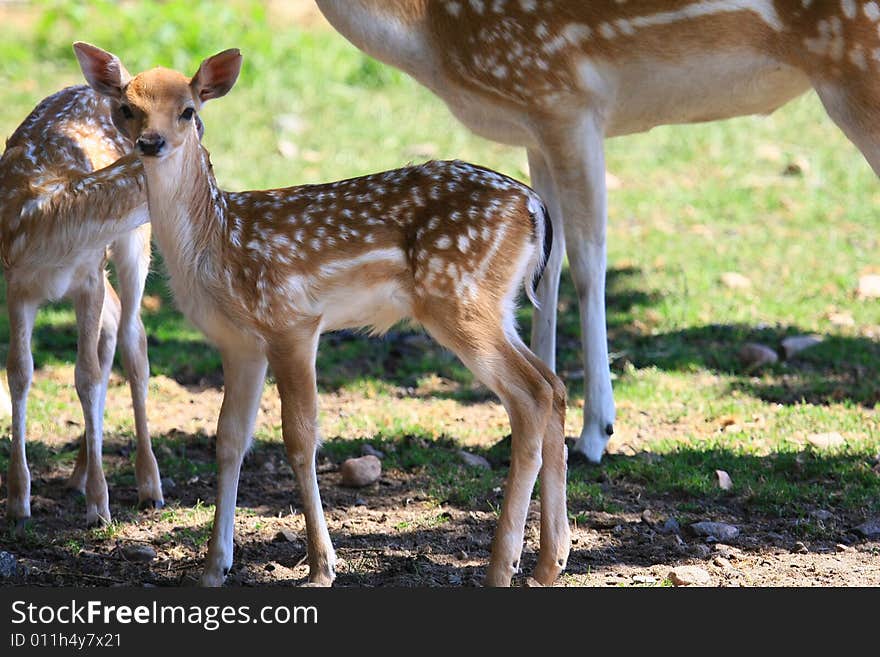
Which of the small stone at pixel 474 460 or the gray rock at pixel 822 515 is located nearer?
the gray rock at pixel 822 515

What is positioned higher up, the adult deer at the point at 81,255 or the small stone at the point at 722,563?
the adult deer at the point at 81,255

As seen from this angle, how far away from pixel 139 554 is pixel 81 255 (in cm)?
125

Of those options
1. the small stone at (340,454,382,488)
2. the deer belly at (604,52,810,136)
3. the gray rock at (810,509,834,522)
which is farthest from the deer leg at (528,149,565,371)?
the gray rock at (810,509,834,522)

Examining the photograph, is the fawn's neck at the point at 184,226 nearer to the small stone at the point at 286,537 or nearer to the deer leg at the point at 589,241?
the small stone at the point at 286,537

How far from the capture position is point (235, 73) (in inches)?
204

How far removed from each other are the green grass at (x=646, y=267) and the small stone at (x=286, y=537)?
75 cm

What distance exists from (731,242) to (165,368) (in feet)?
14.6

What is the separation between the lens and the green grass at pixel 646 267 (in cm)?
662

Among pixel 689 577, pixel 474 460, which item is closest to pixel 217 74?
pixel 474 460

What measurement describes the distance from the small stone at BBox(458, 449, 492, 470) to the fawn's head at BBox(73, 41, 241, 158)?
222 cm

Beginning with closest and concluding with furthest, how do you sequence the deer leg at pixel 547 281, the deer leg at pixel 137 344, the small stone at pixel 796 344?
the deer leg at pixel 137 344 → the deer leg at pixel 547 281 → the small stone at pixel 796 344

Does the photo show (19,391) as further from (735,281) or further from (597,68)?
(735,281)

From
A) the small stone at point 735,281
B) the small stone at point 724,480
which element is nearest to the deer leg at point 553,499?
the small stone at point 724,480

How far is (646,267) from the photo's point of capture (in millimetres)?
9719
